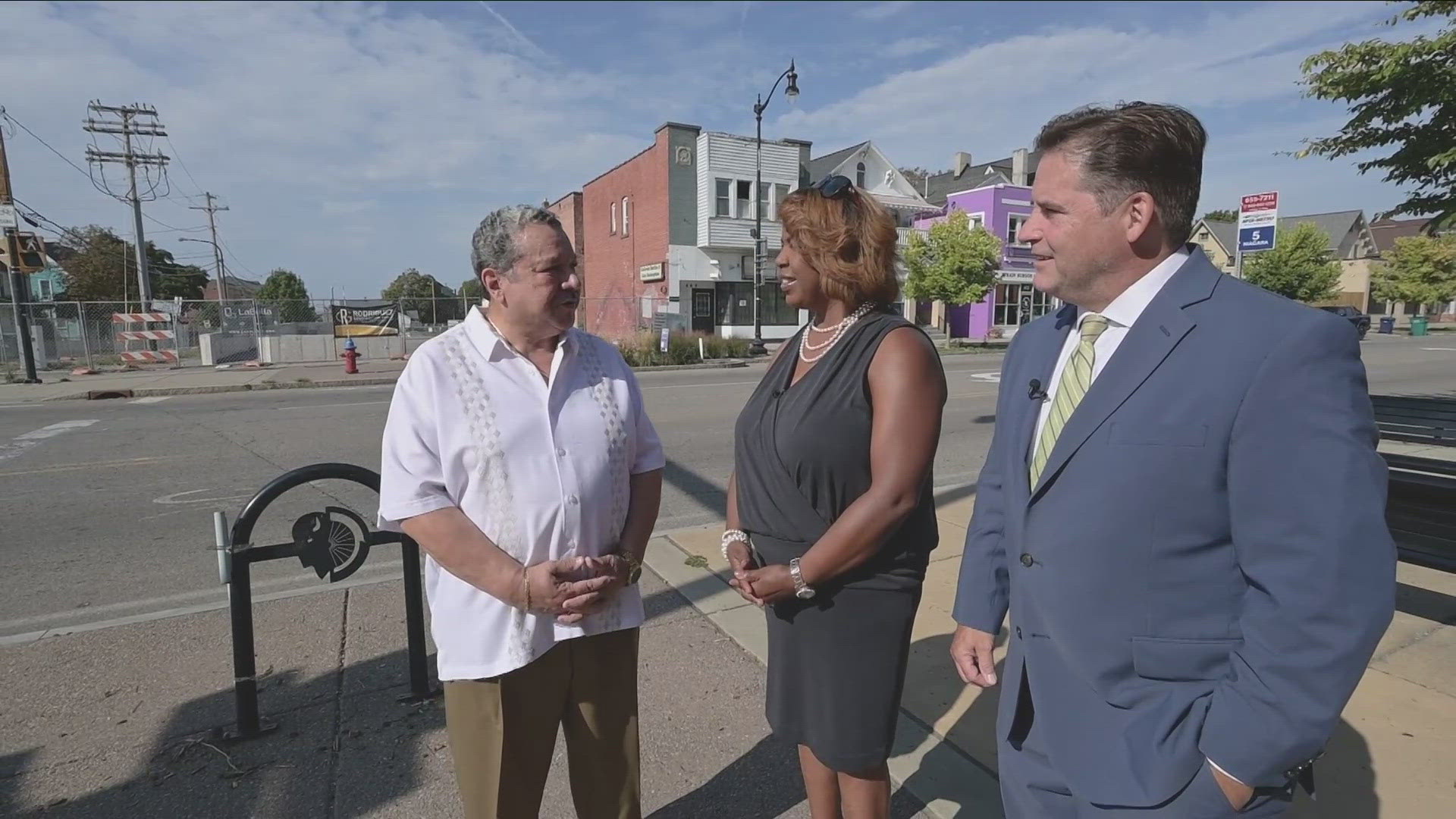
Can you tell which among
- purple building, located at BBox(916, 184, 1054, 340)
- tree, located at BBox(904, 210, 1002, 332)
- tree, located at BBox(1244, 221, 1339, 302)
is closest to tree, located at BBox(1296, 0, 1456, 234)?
tree, located at BBox(904, 210, 1002, 332)

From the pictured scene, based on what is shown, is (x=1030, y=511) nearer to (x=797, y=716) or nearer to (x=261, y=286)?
(x=797, y=716)

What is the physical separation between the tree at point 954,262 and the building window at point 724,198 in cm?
746

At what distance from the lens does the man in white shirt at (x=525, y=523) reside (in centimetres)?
197

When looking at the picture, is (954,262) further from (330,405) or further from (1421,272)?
(1421,272)

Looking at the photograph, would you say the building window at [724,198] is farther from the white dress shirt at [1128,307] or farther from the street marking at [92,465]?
the white dress shirt at [1128,307]

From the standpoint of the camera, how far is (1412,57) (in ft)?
21.6

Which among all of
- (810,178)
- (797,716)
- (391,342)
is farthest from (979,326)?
(797,716)

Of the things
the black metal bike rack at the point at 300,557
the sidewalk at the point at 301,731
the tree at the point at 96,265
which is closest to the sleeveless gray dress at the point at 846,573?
the sidewalk at the point at 301,731

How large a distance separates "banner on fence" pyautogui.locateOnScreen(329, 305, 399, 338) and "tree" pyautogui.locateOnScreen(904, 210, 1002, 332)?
60.4ft

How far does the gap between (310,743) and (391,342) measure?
23.2 metres

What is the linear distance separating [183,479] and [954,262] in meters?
26.1

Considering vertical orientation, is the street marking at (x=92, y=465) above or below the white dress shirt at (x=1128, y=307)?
below

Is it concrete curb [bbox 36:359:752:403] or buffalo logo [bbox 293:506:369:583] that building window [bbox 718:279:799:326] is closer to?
concrete curb [bbox 36:359:752:403]

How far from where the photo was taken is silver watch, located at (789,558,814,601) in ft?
6.64
